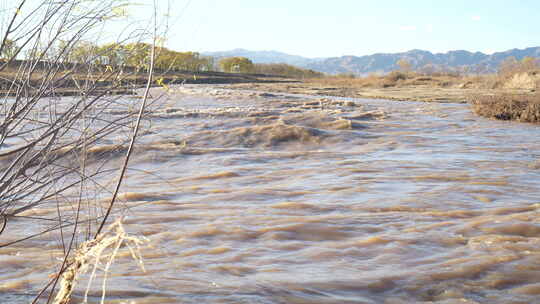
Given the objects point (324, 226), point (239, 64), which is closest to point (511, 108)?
point (324, 226)

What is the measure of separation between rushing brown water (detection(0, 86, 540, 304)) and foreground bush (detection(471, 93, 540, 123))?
3038mm

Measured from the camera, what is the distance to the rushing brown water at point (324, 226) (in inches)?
106

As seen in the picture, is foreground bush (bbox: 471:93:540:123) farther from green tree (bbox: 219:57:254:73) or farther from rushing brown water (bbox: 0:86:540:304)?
green tree (bbox: 219:57:254:73)

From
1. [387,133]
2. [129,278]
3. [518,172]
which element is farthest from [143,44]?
[387,133]

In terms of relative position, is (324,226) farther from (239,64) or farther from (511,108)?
(239,64)

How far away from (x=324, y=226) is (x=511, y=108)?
842cm

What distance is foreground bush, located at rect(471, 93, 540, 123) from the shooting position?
10547mm

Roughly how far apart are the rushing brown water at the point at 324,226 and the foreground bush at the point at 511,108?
9.97 feet

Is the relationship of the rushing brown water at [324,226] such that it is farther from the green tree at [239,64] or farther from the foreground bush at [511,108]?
the green tree at [239,64]

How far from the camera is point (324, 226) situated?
3771 mm

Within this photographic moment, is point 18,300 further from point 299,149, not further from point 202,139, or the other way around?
point 202,139

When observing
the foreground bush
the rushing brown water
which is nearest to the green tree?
the foreground bush

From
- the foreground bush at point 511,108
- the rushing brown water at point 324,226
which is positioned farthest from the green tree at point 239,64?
the rushing brown water at point 324,226

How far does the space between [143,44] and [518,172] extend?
432 centimetres
